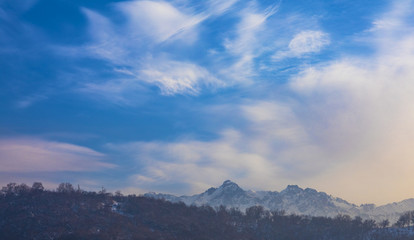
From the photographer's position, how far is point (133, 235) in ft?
584

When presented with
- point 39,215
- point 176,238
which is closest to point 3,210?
point 39,215

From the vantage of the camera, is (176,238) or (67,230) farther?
(176,238)

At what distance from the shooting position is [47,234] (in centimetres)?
16088

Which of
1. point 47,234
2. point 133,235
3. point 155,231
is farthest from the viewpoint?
point 155,231

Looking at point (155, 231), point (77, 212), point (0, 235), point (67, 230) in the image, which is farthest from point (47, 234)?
point (155, 231)

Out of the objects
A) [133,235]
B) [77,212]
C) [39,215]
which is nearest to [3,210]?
[39,215]

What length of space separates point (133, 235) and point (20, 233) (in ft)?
162

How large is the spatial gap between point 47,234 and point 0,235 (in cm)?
2082

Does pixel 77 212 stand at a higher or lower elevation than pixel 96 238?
higher

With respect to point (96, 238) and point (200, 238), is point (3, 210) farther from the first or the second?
point (200, 238)

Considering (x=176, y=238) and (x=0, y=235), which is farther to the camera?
(x=176, y=238)

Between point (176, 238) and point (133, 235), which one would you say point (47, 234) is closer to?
point (133, 235)

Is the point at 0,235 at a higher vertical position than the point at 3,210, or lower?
lower

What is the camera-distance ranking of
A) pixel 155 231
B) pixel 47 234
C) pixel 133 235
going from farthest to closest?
pixel 155 231
pixel 133 235
pixel 47 234
